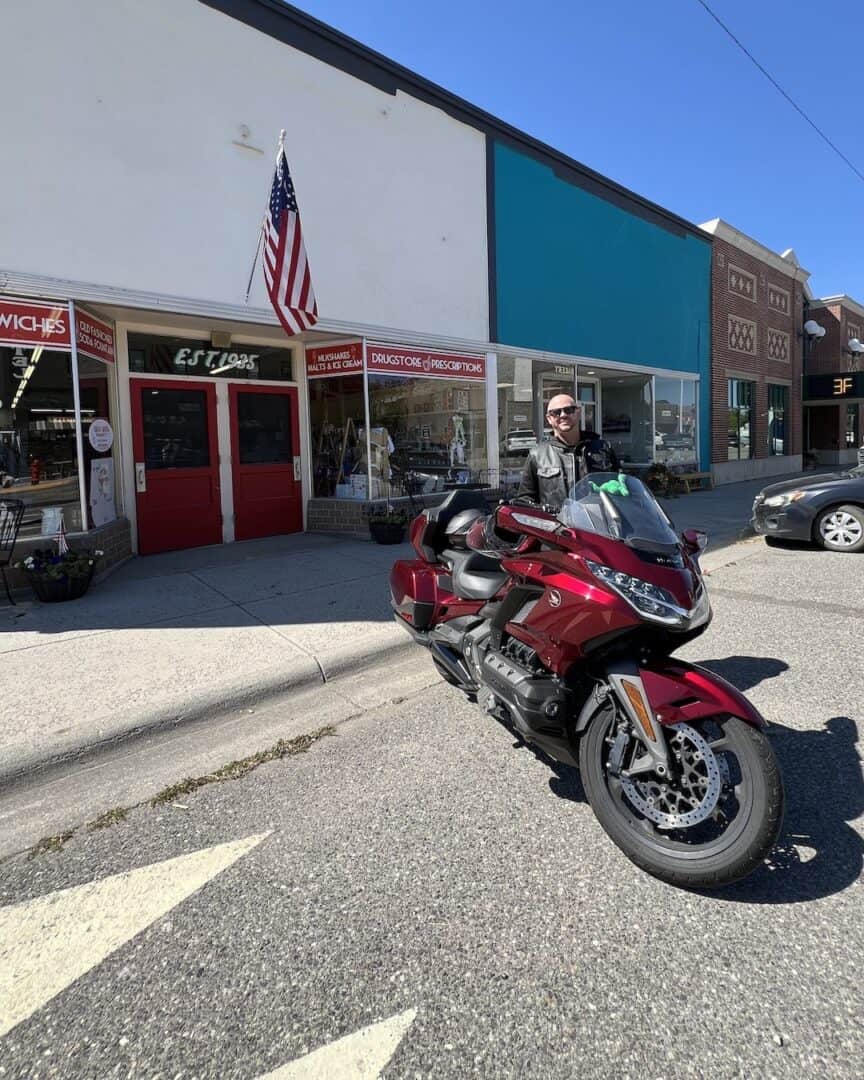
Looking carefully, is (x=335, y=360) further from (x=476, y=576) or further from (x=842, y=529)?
(x=842, y=529)

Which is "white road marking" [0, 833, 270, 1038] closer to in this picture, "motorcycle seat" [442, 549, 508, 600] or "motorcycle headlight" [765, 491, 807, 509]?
"motorcycle seat" [442, 549, 508, 600]

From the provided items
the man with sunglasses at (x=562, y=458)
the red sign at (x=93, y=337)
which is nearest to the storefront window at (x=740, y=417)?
the red sign at (x=93, y=337)

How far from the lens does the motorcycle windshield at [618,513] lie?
8.55 feet

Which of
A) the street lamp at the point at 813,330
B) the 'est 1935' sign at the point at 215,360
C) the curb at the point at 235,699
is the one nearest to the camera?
the curb at the point at 235,699

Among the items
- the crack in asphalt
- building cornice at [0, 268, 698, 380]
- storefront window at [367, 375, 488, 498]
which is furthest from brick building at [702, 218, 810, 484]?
the crack in asphalt

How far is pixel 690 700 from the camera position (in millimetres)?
2420

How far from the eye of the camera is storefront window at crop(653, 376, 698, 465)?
16.7 metres

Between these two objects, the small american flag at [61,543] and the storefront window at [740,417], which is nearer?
the small american flag at [61,543]

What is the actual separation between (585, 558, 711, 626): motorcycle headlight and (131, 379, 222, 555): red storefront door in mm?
7718

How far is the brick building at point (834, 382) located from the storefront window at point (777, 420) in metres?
2.11

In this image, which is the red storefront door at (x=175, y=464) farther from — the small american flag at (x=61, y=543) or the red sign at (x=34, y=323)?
the small american flag at (x=61, y=543)

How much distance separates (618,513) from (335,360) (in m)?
8.14

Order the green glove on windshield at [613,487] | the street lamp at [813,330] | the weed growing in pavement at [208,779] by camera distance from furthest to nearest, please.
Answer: the street lamp at [813,330], the weed growing in pavement at [208,779], the green glove on windshield at [613,487]

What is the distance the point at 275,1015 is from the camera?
1.90 metres
